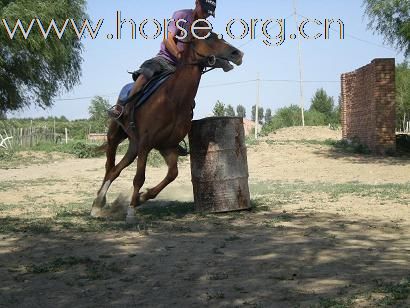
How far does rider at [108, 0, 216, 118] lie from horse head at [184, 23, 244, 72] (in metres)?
0.20

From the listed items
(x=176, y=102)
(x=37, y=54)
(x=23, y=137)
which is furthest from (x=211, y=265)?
(x=23, y=137)

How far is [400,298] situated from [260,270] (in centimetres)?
119

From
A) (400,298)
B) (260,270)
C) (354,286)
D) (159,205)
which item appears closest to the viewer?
(400,298)

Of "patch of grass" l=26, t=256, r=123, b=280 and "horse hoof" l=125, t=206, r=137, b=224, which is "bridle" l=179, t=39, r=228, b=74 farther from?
"patch of grass" l=26, t=256, r=123, b=280

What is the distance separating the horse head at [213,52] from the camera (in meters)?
7.04

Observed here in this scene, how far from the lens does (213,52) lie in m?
7.07

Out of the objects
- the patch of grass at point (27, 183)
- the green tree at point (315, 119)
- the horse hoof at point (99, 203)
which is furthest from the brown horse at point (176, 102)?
the green tree at point (315, 119)

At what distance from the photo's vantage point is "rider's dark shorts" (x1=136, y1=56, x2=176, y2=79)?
7.32 meters

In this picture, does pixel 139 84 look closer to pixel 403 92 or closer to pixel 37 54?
pixel 37 54

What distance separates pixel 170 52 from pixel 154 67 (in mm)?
320

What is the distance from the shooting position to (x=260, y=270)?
416cm

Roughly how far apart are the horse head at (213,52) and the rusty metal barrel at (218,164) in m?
0.81

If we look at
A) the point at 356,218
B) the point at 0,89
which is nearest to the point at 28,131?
the point at 0,89

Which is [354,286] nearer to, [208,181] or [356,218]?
[356,218]
